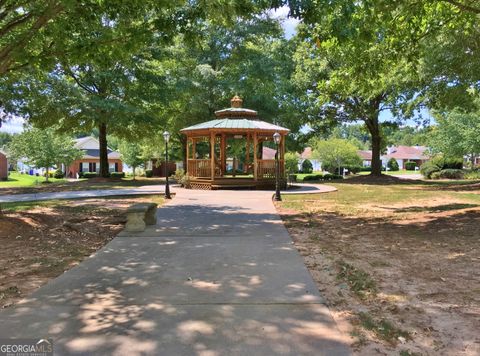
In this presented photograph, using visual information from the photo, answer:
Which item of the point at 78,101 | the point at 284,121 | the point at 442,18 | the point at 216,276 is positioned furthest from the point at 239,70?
the point at 216,276

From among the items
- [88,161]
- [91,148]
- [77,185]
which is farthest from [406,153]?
[77,185]

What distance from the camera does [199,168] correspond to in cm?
2209

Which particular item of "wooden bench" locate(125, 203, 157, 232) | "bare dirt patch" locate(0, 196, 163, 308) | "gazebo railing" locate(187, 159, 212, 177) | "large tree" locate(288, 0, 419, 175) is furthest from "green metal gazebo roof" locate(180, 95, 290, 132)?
"wooden bench" locate(125, 203, 157, 232)

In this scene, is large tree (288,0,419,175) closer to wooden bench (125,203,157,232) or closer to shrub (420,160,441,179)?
wooden bench (125,203,157,232)

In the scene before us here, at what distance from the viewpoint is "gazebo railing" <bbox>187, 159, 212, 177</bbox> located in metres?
21.9

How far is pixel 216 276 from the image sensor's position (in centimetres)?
564

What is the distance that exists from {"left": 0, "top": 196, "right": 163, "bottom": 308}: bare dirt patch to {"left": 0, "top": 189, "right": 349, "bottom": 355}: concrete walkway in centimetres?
35

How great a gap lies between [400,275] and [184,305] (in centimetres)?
296

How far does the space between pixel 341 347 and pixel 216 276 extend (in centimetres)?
241

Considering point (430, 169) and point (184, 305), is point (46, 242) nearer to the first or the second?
point (184, 305)

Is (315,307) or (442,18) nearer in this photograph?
(315,307)

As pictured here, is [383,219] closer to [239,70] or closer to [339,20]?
[339,20]

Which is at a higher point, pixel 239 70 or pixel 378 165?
pixel 239 70

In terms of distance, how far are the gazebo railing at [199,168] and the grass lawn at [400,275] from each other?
36.1 feet
